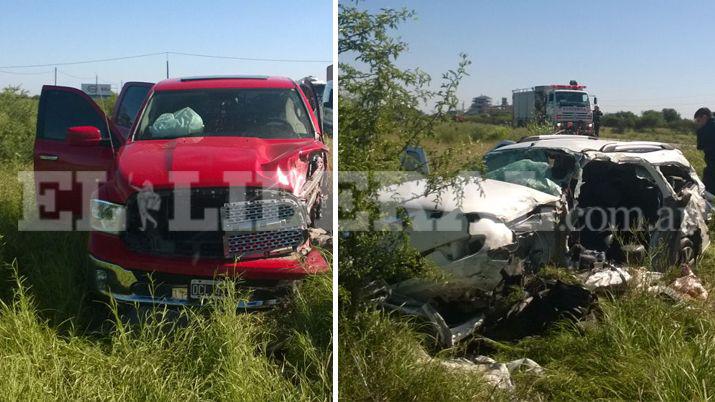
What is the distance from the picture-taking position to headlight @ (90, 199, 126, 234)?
11.6 feet

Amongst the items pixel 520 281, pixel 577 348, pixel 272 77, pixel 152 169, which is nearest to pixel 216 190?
pixel 152 169

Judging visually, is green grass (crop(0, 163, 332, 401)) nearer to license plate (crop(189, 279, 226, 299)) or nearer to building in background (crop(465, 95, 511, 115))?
A: license plate (crop(189, 279, 226, 299))

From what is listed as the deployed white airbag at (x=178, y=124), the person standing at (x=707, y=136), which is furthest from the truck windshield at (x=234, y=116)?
the person standing at (x=707, y=136)

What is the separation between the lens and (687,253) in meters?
3.26

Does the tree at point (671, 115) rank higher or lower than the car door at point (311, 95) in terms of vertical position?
lower

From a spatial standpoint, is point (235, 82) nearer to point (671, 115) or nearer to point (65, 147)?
point (65, 147)

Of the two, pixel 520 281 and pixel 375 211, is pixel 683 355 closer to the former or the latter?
pixel 520 281

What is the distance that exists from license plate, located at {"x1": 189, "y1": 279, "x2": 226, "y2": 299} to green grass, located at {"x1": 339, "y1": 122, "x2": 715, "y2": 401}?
76 cm

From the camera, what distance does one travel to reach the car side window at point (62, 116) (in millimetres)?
4699

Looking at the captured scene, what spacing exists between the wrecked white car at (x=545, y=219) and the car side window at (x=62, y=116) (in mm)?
2858

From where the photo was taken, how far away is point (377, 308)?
3.08 metres

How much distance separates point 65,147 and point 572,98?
358 cm

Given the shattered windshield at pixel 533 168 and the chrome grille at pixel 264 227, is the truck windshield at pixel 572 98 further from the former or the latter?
the chrome grille at pixel 264 227

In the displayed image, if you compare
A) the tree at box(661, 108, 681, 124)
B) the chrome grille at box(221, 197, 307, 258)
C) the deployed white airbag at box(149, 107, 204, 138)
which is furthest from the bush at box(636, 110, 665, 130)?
the deployed white airbag at box(149, 107, 204, 138)
